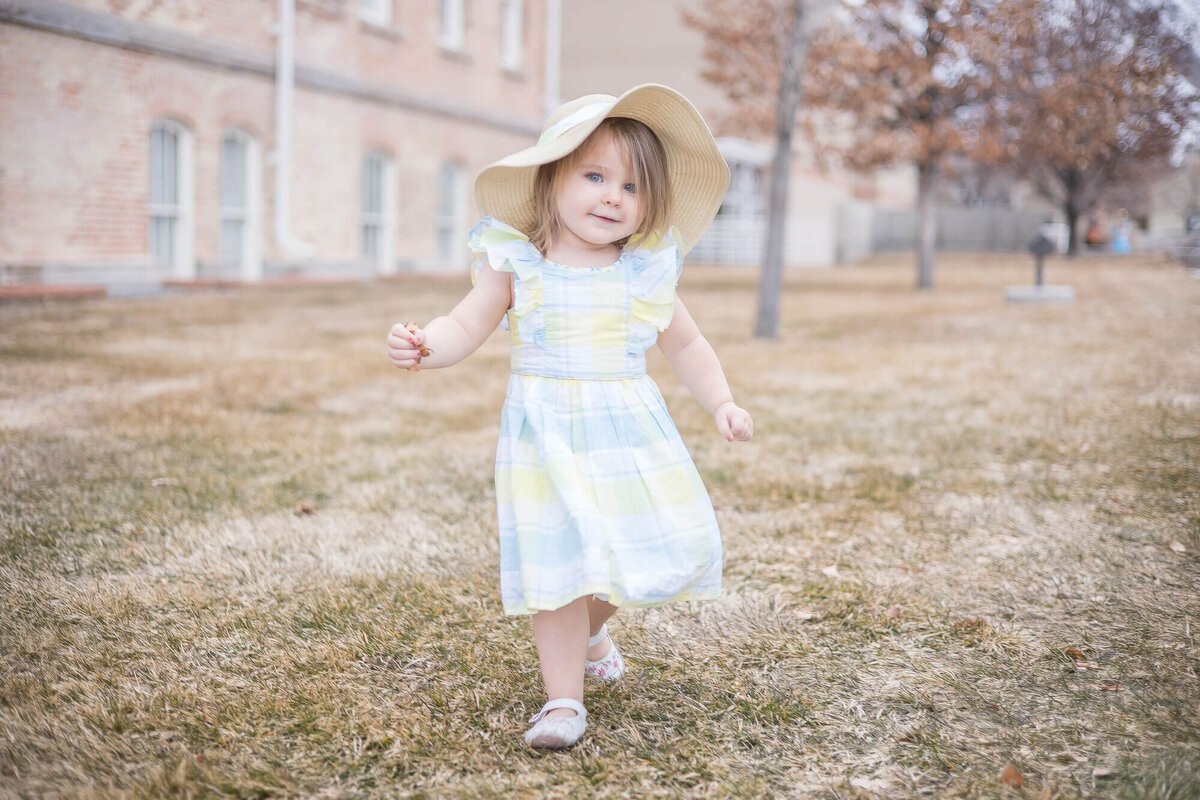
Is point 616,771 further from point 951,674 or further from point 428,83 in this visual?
point 428,83

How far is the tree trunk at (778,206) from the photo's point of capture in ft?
33.4

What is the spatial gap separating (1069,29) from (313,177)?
32.8 feet

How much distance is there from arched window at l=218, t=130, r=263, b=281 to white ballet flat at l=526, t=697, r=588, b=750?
12.4m

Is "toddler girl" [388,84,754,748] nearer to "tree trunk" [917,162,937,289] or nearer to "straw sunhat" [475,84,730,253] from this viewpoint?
"straw sunhat" [475,84,730,253]

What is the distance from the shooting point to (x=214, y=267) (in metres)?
13.4

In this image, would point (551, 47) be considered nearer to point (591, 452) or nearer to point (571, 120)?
point (571, 120)

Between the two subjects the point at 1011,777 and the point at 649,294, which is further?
the point at 649,294

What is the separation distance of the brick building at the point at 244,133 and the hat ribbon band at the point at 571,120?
9974 millimetres

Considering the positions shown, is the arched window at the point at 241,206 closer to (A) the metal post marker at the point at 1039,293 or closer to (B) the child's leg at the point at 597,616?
(A) the metal post marker at the point at 1039,293

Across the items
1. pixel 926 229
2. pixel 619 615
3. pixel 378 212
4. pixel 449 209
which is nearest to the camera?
pixel 619 615

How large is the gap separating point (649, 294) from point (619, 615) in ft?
3.86

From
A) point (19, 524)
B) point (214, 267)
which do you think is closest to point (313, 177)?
point (214, 267)

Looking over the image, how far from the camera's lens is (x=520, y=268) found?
2.46 m

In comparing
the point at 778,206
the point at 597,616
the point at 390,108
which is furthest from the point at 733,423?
the point at 390,108
